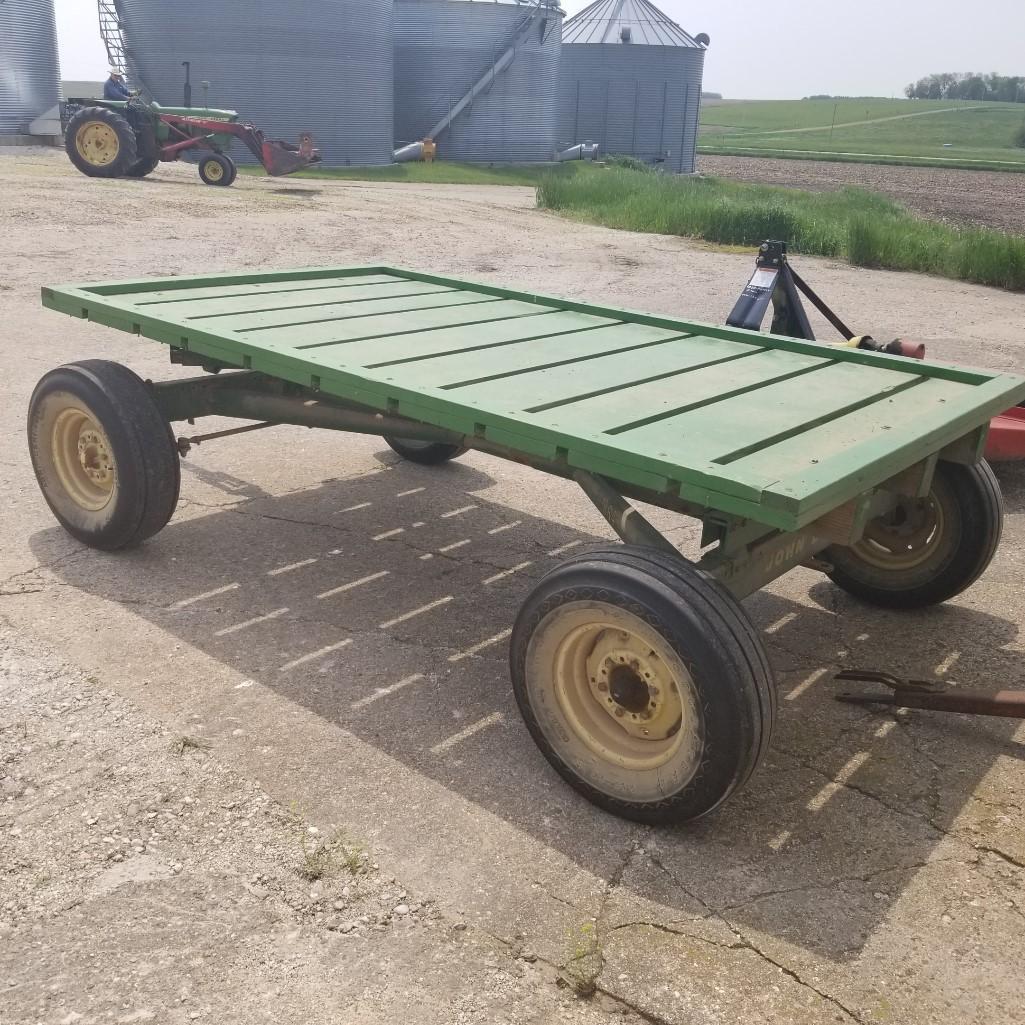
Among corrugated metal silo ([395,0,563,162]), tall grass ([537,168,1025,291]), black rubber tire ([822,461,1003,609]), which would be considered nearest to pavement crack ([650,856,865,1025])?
black rubber tire ([822,461,1003,609])

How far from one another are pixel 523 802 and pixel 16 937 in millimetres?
1315

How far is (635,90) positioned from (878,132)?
178 feet

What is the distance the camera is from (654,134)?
1426 inches

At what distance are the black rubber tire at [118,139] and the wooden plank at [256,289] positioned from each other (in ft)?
47.0

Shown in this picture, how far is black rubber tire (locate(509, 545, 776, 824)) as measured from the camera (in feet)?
9.16

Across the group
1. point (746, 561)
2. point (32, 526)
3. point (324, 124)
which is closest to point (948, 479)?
point (746, 561)

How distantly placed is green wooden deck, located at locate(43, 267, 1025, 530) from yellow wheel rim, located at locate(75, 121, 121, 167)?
1492 cm

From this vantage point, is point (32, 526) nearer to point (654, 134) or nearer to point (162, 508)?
point (162, 508)

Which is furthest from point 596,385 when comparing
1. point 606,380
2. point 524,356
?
point 524,356

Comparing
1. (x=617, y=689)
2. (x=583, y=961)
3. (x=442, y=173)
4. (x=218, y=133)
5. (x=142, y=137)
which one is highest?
(x=218, y=133)

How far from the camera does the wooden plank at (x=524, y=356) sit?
3645 mm

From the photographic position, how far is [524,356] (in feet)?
13.4

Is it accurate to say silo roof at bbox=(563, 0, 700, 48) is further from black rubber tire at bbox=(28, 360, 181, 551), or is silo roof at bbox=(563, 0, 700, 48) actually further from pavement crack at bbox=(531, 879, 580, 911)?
pavement crack at bbox=(531, 879, 580, 911)

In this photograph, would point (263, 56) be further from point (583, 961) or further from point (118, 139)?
point (583, 961)
